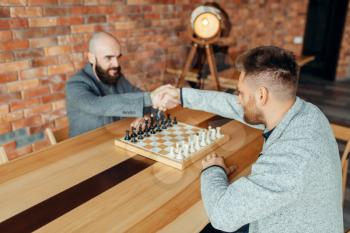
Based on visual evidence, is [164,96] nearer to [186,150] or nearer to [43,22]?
[186,150]

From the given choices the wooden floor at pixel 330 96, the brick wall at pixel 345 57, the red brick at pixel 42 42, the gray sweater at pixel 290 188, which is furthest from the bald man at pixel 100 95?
the brick wall at pixel 345 57

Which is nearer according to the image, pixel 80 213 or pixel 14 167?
pixel 80 213

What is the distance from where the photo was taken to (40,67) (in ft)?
8.32

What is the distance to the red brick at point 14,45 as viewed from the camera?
7.53 ft

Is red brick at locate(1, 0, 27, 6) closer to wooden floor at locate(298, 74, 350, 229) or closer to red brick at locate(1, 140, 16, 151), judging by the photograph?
red brick at locate(1, 140, 16, 151)

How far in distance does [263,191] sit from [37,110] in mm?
2078

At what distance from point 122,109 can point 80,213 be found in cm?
81

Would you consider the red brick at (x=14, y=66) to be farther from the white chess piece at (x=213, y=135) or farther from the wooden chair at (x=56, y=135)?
the white chess piece at (x=213, y=135)

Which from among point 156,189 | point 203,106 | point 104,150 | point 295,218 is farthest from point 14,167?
point 295,218

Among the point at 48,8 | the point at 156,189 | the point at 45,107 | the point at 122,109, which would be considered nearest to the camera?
the point at 156,189

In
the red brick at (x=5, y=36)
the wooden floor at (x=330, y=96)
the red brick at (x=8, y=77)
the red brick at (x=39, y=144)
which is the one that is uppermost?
the red brick at (x=5, y=36)

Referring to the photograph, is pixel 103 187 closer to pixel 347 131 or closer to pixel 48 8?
pixel 347 131

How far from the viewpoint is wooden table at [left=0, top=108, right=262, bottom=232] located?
1098 millimetres

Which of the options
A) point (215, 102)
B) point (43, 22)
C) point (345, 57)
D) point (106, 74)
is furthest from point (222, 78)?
point (345, 57)
